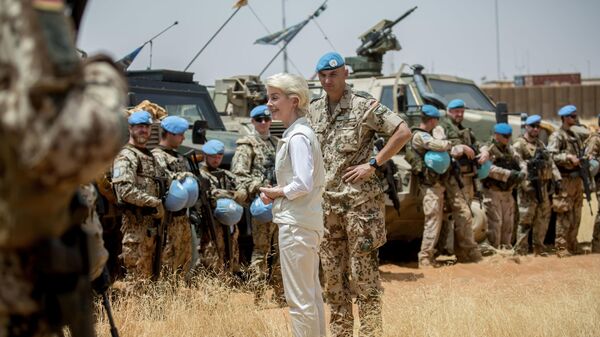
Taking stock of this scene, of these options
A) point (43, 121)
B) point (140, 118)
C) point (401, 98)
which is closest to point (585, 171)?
point (401, 98)

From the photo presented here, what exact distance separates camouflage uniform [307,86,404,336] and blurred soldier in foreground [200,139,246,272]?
2.44 meters

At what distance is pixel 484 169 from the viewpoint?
36.2 ft

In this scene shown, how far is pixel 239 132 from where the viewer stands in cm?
1082

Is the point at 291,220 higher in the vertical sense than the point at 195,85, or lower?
lower

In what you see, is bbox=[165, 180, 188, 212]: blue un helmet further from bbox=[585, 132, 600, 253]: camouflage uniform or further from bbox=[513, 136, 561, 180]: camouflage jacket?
bbox=[585, 132, 600, 253]: camouflage uniform

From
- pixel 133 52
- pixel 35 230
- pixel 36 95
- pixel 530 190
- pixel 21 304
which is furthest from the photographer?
pixel 530 190

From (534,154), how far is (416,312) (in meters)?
6.47

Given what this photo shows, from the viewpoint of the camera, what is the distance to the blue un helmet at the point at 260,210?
300 inches

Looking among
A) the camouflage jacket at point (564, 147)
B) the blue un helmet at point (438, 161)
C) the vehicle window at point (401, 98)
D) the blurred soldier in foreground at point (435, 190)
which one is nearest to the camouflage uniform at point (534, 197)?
the camouflage jacket at point (564, 147)

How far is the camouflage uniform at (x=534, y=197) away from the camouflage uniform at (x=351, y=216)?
662 cm

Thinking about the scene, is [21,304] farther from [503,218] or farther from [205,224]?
[503,218]

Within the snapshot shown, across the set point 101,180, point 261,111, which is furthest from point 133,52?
point 101,180

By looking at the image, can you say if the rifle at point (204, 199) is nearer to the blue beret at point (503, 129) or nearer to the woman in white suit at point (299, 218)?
the woman in white suit at point (299, 218)

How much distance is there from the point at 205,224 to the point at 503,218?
539 centimetres
